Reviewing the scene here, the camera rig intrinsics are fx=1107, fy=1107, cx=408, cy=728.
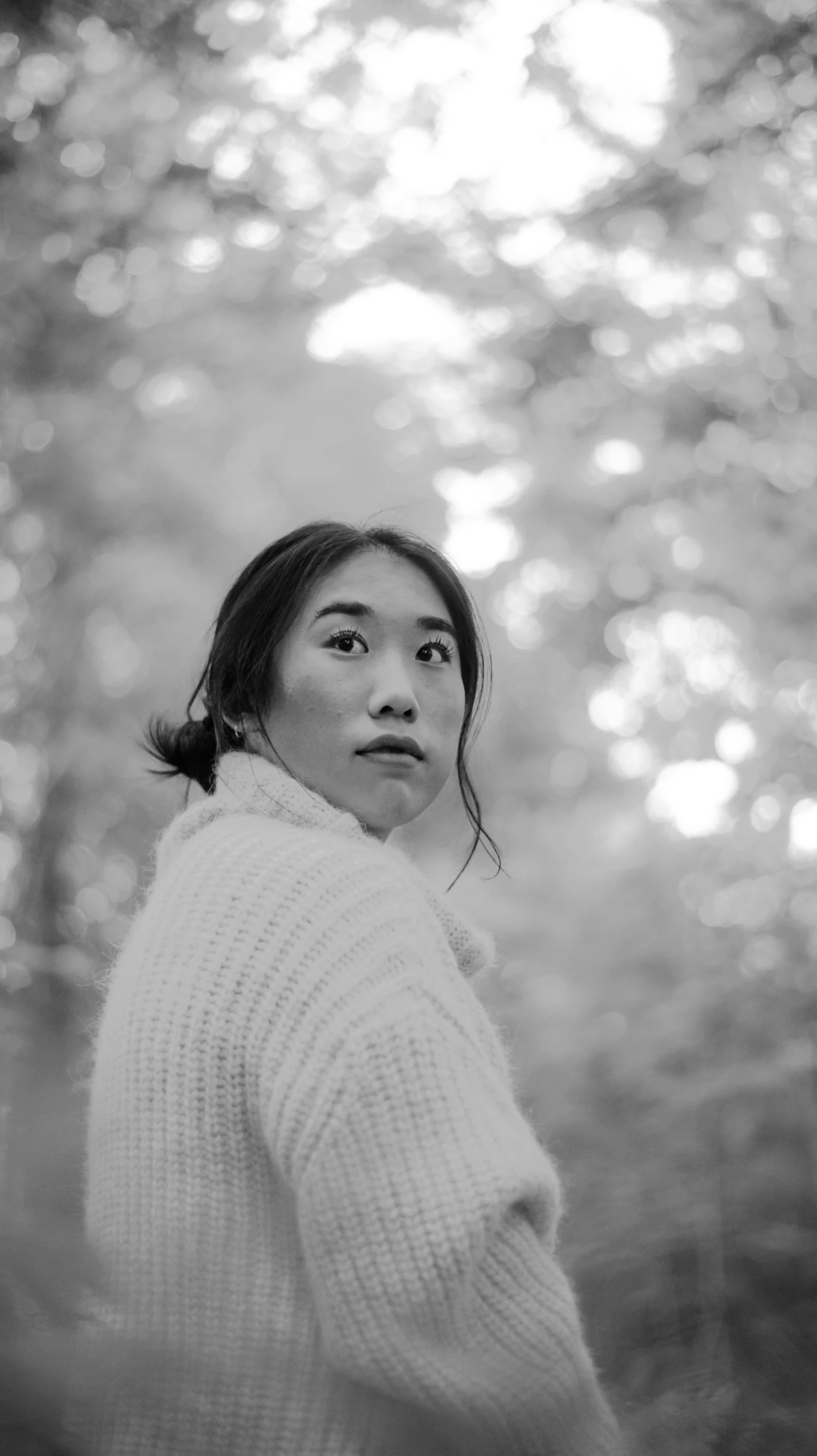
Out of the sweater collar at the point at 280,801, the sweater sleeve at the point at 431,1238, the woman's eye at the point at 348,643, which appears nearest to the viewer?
the sweater sleeve at the point at 431,1238

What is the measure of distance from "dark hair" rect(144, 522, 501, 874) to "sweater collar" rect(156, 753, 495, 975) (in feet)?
0.29

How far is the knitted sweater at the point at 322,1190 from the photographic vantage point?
2.52ft

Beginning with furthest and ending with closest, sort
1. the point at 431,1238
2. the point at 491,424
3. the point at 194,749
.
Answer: the point at 491,424
the point at 194,749
the point at 431,1238

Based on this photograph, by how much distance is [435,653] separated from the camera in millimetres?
1246

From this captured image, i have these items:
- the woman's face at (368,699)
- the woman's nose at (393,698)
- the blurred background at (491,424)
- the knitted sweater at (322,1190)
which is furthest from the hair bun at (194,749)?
the blurred background at (491,424)

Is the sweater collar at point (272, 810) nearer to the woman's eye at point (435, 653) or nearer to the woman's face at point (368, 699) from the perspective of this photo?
the woman's face at point (368, 699)

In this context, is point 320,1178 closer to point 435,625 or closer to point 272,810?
point 272,810

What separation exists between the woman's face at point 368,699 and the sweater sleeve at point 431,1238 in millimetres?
328

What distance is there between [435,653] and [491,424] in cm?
271

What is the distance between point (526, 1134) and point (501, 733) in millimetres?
3061

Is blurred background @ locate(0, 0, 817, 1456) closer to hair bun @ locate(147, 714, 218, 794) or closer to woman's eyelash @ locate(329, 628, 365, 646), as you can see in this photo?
hair bun @ locate(147, 714, 218, 794)

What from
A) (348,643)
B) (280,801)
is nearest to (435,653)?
(348,643)

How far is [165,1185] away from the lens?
0.84 m

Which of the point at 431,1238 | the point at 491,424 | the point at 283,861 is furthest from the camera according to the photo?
the point at 491,424
